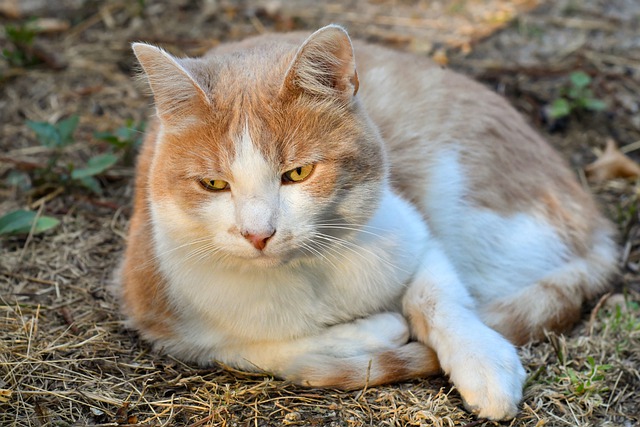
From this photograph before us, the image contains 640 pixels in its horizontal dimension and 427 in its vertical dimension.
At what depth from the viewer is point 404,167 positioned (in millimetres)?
3008

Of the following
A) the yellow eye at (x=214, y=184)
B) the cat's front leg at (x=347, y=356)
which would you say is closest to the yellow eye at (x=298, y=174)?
the yellow eye at (x=214, y=184)

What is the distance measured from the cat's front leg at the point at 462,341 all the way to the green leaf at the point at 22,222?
1.57 m

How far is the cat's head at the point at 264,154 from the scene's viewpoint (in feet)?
6.95

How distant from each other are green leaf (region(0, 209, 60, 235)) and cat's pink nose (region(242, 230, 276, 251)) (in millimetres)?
1415

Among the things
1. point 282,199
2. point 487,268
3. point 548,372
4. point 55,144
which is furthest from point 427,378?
point 55,144

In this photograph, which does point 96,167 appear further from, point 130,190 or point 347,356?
point 347,356

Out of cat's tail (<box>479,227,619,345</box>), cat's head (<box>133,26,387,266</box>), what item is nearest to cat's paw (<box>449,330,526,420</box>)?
cat's tail (<box>479,227,619,345</box>)

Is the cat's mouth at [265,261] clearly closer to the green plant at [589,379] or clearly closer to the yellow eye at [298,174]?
the yellow eye at [298,174]

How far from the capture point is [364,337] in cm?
253

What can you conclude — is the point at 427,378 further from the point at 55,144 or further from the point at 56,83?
the point at 56,83

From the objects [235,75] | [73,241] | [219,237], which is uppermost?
[235,75]

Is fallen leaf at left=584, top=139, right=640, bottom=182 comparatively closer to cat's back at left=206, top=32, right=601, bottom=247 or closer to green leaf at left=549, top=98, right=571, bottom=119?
green leaf at left=549, top=98, right=571, bottom=119

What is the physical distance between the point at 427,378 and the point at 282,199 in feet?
2.88

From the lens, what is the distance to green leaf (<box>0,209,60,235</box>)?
3072 millimetres
